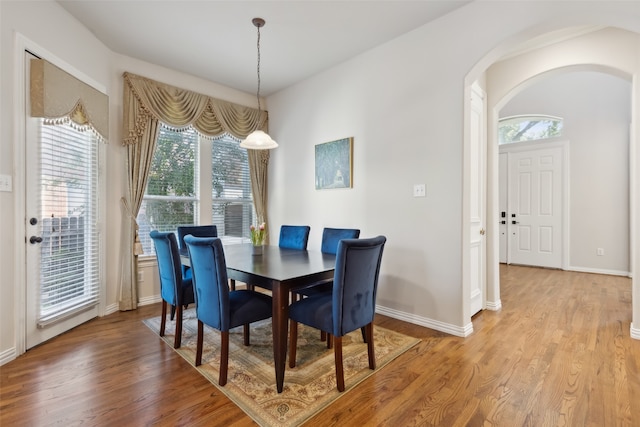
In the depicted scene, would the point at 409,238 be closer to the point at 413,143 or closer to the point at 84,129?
the point at 413,143

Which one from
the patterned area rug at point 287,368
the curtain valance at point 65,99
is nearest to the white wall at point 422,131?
the patterned area rug at point 287,368

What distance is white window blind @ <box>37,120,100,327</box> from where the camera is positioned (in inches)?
99.0

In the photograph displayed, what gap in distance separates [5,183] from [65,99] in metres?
0.87

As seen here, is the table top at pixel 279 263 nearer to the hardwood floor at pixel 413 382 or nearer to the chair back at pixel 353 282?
the chair back at pixel 353 282

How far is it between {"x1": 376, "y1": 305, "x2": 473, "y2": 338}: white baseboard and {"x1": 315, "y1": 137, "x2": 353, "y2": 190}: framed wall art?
4.82ft

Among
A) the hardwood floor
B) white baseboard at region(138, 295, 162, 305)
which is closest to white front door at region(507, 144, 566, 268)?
the hardwood floor

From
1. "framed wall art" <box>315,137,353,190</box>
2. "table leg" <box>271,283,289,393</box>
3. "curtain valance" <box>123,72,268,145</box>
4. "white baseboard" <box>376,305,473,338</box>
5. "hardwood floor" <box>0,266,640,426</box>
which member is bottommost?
"hardwood floor" <box>0,266,640,426</box>

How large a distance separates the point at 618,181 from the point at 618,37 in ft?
10.4

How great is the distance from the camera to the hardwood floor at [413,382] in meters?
1.58

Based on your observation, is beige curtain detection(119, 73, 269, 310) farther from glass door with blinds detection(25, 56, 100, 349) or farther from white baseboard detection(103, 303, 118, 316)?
glass door with blinds detection(25, 56, 100, 349)

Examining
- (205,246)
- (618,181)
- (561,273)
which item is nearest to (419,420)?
(205,246)

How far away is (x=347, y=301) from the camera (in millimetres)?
1841

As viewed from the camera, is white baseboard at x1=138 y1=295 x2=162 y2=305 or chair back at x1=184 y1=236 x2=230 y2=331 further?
white baseboard at x1=138 y1=295 x2=162 y2=305

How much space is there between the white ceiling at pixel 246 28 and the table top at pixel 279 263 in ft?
7.12
